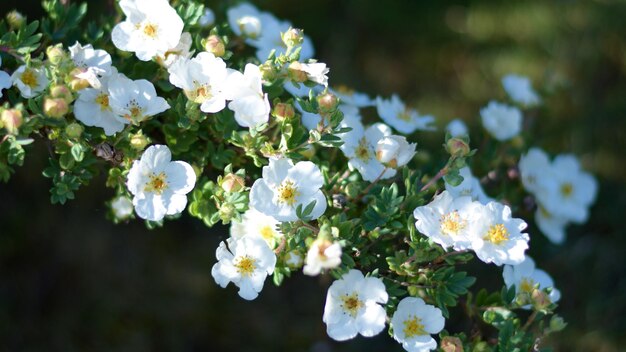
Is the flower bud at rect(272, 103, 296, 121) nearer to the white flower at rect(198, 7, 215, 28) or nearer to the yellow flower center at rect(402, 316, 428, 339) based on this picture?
the white flower at rect(198, 7, 215, 28)

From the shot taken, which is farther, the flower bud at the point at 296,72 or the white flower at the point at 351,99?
the white flower at the point at 351,99

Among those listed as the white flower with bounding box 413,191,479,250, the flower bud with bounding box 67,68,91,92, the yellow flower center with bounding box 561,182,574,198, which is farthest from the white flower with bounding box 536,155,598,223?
the flower bud with bounding box 67,68,91,92

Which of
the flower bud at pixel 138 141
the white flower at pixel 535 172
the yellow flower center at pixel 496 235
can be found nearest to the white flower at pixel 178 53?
the flower bud at pixel 138 141

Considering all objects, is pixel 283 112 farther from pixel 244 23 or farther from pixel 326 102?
pixel 244 23

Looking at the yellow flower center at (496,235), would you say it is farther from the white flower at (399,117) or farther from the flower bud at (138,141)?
the flower bud at (138,141)

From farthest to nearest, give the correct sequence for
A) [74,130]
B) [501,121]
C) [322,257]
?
[501,121] → [74,130] → [322,257]

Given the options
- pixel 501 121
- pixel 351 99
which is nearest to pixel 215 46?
pixel 351 99

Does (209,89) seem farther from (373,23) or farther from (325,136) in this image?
(373,23)
